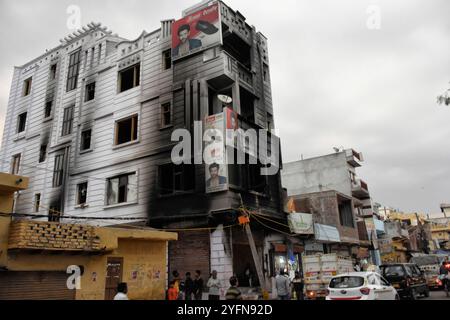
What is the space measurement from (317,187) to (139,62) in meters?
23.3

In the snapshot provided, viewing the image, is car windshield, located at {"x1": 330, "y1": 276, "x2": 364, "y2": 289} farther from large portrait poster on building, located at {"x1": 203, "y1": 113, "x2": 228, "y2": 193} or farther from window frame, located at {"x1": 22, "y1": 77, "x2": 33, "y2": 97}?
window frame, located at {"x1": 22, "y1": 77, "x2": 33, "y2": 97}

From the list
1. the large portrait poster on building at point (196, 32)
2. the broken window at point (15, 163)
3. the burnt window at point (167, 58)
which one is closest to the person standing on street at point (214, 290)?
the large portrait poster on building at point (196, 32)

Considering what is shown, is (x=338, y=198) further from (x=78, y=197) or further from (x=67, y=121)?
(x=67, y=121)

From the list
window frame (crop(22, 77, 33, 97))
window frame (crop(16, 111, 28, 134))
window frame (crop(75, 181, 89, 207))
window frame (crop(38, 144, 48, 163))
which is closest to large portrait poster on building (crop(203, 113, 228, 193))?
window frame (crop(75, 181, 89, 207))

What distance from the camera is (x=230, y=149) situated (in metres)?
17.9

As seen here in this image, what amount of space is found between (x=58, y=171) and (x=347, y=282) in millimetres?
19065

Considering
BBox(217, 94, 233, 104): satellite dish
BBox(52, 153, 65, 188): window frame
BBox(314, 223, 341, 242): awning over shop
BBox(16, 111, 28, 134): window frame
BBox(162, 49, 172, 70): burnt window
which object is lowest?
BBox(314, 223, 341, 242): awning over shop

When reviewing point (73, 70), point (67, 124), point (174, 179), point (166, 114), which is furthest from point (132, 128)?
point (73, 70)

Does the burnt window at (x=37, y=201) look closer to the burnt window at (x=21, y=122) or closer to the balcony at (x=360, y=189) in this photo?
the burnt window at (x=21, y=122)

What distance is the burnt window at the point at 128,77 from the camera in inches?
877

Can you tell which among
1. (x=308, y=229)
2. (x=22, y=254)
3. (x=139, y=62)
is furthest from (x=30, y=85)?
(x=308, y=229)

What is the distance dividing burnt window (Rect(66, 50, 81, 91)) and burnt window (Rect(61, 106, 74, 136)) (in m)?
1.60

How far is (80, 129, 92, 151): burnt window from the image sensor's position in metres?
23.2

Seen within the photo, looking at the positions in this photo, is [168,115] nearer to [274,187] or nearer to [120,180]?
[120,180]
